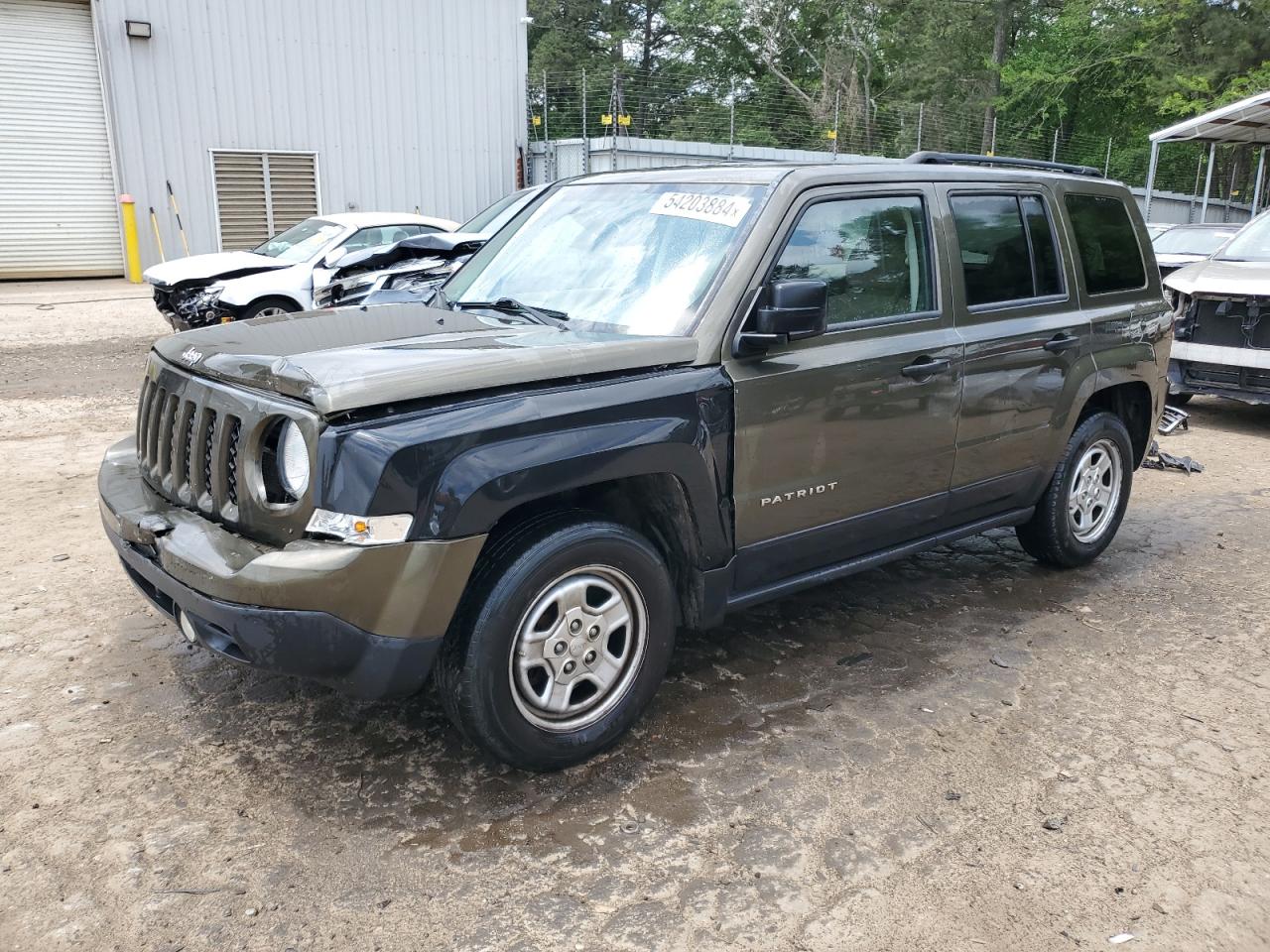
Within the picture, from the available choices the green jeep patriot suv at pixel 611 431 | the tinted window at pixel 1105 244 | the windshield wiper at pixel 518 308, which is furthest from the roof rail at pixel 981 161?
the windshield wiper at pixel 518 308

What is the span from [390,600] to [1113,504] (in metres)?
4.07

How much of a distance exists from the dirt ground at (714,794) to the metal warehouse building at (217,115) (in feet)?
→ 52.5

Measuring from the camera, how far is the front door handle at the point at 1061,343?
181 inches

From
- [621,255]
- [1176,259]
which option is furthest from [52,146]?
[621,255]

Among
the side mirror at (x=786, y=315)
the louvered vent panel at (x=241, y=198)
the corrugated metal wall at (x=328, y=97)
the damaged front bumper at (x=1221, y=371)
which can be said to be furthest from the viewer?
the louvered vent panel at (x=241, y=198)

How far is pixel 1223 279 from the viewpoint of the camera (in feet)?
28.7

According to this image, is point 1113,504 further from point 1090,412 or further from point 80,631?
point 80,631

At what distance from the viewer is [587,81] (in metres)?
25.7

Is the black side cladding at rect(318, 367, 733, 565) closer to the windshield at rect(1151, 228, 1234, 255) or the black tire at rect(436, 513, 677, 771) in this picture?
the black tire at rect(436, 513, 677, 771)

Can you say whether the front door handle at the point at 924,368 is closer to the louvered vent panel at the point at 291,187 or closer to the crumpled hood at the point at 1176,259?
the crumpled hood at the point at 1176,259

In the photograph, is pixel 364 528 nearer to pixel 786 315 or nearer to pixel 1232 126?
pixel 786 315

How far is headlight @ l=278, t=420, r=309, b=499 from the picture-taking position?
2.87 metres

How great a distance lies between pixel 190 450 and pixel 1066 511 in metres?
3.94

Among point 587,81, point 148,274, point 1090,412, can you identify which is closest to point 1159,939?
point 1090,412
